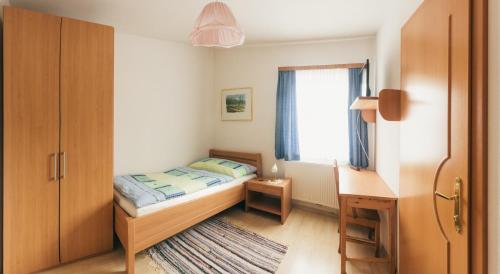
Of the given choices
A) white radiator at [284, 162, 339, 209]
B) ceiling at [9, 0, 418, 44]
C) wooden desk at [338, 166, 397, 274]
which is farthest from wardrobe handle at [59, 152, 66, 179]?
white radiator at [284, 162, 339, 209]

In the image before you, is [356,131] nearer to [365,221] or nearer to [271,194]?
[365,221]

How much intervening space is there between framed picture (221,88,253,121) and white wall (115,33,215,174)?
0.30m

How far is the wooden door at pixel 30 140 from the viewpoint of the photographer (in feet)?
6.04

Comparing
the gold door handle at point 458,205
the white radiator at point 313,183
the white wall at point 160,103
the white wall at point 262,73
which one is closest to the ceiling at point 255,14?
the white wall at point 262,73

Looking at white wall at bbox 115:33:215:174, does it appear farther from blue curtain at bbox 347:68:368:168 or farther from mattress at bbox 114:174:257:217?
blue curtain at bbox 347:68:368:168

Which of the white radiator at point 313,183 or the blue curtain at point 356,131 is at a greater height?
the blue curtain at point 356,131

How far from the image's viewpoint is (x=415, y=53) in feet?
4.81

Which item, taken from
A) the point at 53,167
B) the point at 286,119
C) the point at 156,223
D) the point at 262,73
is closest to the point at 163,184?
the point at 156,223

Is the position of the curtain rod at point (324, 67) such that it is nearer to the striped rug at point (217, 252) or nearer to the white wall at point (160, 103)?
the white wall at point (160, 103)

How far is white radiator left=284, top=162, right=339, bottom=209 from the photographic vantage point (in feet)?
10.2

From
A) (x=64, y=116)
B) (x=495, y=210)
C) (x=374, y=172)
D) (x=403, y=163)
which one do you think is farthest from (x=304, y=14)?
(x=64, y=116)

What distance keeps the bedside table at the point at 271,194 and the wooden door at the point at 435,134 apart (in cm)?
153

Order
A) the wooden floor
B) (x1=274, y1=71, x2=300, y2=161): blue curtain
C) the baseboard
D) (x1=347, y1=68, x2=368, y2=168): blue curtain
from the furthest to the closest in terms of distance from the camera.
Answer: (x1=274, y1=71, x2=300, y2=161): blue curtain → the baseboard → (x1=347, y1=68, x2=368, y2=168): blue curtain → the wooden floor

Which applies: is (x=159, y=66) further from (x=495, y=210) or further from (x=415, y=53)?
(x=495, y=210)
